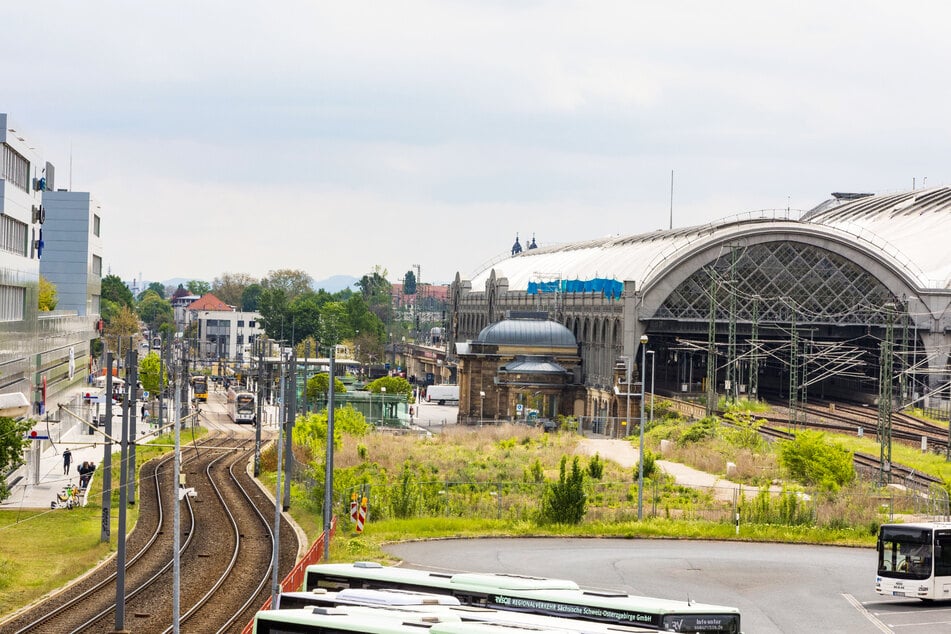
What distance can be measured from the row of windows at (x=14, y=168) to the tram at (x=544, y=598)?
4424 centimetres

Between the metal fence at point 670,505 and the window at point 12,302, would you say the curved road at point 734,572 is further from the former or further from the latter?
the window at point 12,302

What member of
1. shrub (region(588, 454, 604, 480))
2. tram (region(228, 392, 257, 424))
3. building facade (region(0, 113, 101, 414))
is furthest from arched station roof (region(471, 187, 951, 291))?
building facade (region(0, 113, 101, 414))

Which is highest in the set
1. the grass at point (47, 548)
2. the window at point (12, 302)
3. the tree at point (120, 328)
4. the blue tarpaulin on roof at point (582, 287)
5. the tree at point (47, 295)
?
the blue tarpaulin on roof at point (582, 287)

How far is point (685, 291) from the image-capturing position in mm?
95938

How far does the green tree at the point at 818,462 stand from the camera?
55.5 meters

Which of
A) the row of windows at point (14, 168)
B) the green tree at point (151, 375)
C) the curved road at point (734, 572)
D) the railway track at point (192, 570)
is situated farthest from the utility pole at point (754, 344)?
the green tree at point (151, 375)

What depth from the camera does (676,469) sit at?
65.4 meters

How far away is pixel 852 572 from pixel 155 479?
3976cm

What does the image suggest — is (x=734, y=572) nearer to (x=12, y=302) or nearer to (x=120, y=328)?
(x=12, y=302)

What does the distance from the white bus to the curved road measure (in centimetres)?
48

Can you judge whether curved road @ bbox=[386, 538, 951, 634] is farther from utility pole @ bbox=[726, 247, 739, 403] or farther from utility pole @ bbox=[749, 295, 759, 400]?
utility pole @ bbox=[749, 295, 759, 400]

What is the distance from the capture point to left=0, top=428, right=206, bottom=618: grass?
3788cm

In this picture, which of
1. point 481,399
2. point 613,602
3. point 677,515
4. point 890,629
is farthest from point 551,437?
point 613,602

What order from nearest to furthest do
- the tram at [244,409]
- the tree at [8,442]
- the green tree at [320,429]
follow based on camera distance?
the tree at [8,442], the green tree at [320,429], the tram at [244,409]
